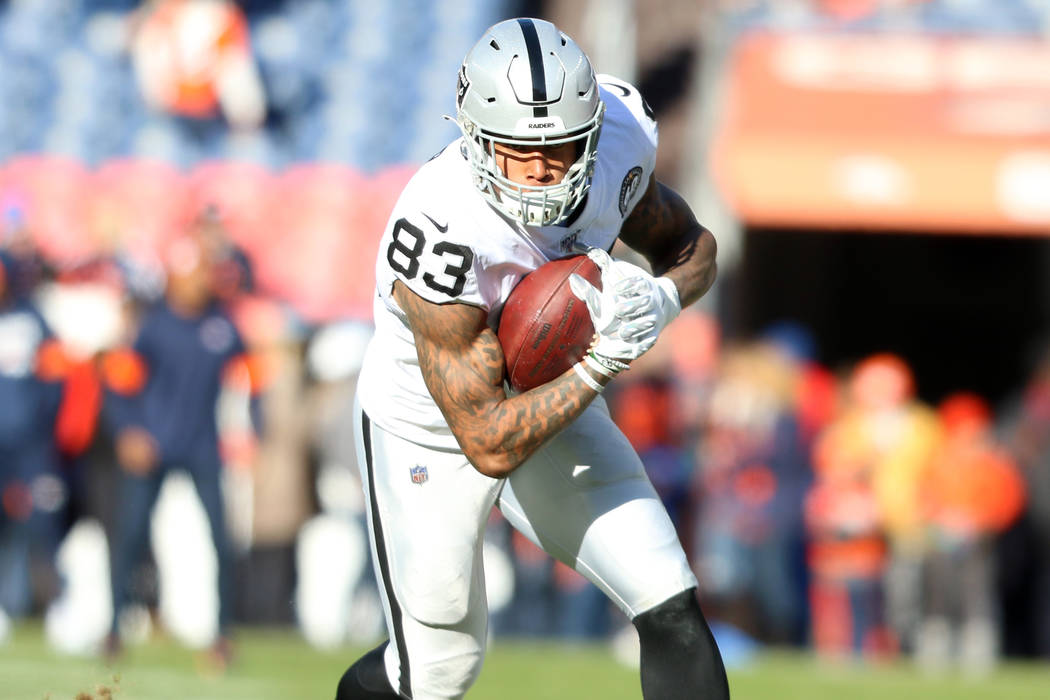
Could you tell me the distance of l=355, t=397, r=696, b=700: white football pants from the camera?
→ 13.0 feet

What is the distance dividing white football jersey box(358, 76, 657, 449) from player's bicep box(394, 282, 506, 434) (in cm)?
4

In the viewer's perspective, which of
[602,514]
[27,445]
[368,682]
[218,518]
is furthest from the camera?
[27,445]

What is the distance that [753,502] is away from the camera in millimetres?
9602

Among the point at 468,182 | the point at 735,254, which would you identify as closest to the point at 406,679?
the point at 468,182

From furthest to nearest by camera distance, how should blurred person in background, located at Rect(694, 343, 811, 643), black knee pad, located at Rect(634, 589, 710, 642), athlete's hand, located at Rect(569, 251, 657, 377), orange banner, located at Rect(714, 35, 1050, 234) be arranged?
orange banner, located at Rect(714, 35, 1050, 234) → blurred person in background, located at Rect(694, 343, 811, 643) → black knee pad, located at Rect(634, 589, 710, 642) → athlete's hand, located at Rect(569, 251, 657, 377)

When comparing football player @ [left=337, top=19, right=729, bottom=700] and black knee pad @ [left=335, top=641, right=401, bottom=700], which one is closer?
football player @ [left=337, top=19, right=729, bottom=700]

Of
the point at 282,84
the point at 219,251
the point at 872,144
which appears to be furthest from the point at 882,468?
the point at 282,84

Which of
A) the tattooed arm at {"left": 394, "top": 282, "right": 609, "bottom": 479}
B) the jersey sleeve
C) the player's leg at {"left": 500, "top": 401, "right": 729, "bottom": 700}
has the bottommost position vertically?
the player's leg at {"left": 500, "top": 401, "right": 729, "bottom": 700}

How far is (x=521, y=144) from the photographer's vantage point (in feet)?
12.5

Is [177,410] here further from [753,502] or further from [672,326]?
[672,326]

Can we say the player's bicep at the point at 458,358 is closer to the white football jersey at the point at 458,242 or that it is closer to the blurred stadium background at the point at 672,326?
the white football jersey at the point at 458,242

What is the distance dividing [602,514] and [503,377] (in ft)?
1.33

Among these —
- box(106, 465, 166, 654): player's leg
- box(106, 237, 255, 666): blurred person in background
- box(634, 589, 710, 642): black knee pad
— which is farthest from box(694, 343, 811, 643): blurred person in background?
box(634, 589, 710, 642): black knee pad

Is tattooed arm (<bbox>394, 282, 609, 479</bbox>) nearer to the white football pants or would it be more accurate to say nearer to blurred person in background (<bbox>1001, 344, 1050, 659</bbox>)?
the white football pants
